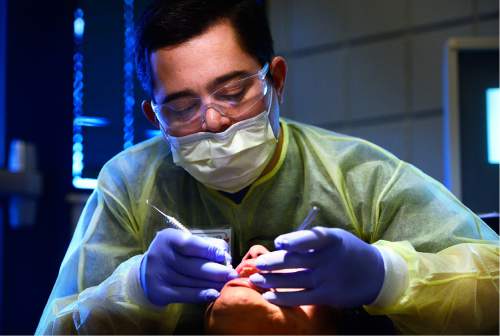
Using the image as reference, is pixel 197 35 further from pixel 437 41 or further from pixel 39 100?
pixel 437 41

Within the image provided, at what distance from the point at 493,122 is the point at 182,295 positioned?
1219mm

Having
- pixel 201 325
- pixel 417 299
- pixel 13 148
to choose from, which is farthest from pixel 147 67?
pixel 13 148

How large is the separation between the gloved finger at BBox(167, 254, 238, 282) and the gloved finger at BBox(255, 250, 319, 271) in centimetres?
6

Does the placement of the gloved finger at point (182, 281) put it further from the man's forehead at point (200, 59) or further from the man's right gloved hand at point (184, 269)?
the man's forehead at point (200, 59)

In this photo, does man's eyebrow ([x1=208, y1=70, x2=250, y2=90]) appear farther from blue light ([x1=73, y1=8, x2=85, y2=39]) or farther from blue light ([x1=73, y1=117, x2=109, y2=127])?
blue light ([x1=73, y1=8, x2=85, y2=39])

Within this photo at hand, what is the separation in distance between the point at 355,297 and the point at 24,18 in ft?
4.22

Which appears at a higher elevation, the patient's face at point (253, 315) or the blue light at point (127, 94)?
the blue light at point (127, 94)

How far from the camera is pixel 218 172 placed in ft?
3.69

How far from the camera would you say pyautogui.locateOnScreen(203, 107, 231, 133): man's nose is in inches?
42.6

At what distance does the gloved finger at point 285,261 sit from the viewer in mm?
869

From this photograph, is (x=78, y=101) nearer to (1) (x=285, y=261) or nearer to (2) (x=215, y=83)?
(2) (x=215, y=83)

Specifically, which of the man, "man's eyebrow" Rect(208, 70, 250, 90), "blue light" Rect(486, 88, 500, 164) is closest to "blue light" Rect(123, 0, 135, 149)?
the man

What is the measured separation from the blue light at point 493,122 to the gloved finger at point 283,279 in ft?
3.65

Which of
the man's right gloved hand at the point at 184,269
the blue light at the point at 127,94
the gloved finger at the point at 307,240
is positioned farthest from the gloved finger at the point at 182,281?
the blue light at the point at 127,94
